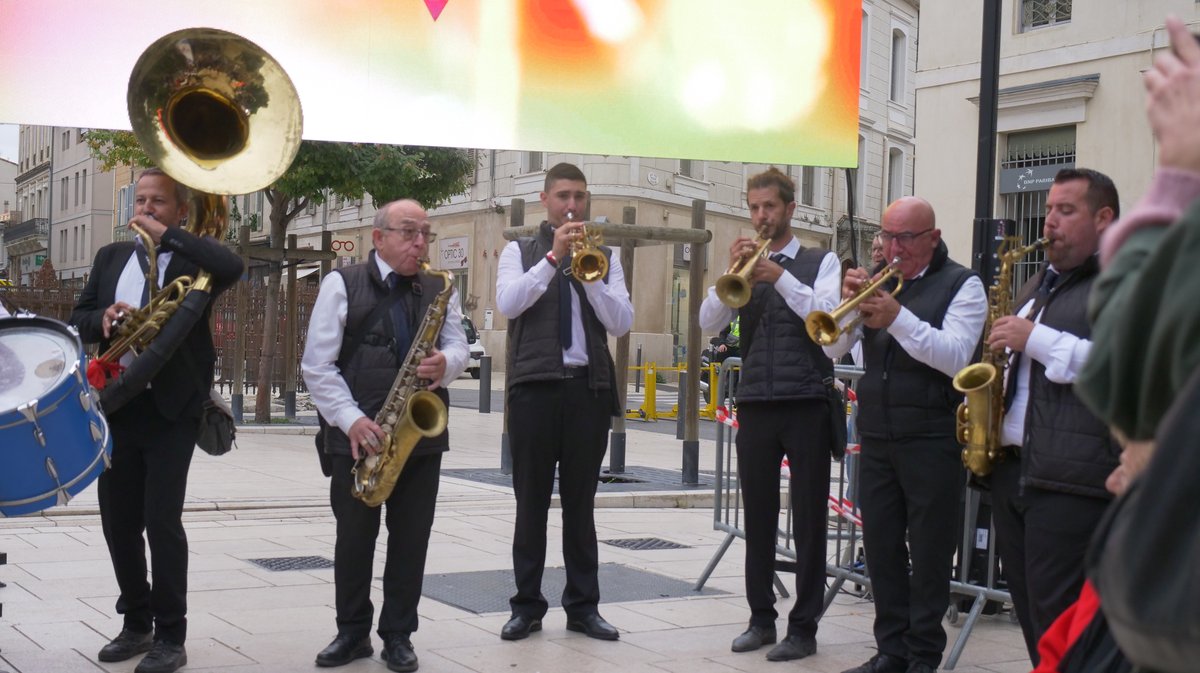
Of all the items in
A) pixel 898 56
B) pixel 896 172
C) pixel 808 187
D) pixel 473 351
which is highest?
pixel 898 56

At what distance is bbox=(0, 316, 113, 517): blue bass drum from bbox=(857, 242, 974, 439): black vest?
9.73ft

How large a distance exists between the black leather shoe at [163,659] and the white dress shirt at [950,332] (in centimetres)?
304

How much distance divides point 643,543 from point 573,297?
3.31 metres

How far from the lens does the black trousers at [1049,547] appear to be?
409cm

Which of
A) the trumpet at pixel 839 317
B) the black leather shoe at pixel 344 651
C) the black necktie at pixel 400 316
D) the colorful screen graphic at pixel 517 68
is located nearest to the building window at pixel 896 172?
the colorful screen graphic at pixel 517 68

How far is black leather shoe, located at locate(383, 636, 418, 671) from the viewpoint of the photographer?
526 cm

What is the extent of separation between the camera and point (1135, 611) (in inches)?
65.7

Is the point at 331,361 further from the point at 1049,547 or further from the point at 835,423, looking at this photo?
the point at 1049,547

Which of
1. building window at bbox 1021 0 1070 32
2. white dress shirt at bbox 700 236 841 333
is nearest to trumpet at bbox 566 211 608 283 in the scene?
white dress shirt at bbox 700 236 841 333

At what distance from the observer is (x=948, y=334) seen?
5066 millimetres

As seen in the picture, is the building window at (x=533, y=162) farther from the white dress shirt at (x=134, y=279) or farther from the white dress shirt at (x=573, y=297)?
the white dress shirt at (x=134, y=279)

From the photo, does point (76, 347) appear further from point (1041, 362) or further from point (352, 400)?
point (1041, 362)

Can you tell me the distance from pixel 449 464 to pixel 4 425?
357 inches

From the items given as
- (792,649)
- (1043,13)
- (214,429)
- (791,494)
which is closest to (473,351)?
(1043,13)
